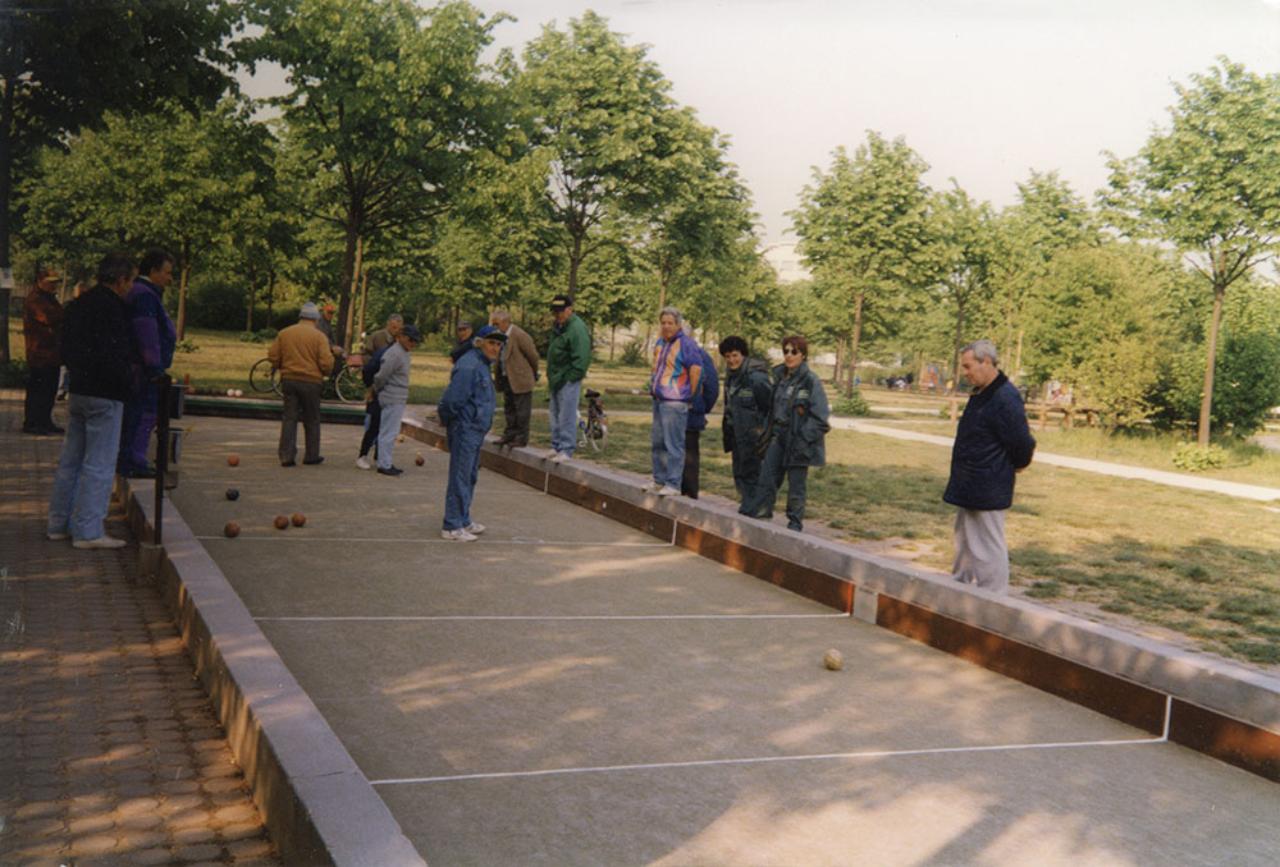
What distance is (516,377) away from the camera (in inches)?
581

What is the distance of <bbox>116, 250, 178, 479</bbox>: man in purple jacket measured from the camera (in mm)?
9117

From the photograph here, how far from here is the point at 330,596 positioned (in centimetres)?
733

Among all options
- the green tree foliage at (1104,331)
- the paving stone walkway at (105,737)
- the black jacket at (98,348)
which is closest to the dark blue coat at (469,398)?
the black jacket at (98,348)

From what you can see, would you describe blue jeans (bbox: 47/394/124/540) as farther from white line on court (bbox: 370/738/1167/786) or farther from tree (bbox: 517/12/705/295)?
tree (bbox: 517/12/705/295)

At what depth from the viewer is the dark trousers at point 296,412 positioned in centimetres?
1337

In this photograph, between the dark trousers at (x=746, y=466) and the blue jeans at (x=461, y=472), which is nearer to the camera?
the blue jeans at (x=461, y=472)

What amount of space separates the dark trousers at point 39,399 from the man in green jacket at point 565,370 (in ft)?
20.4

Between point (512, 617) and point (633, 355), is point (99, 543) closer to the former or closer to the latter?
point (512, 617)

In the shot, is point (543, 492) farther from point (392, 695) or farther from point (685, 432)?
point (392, 695)

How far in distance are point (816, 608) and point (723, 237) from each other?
27.1 meters

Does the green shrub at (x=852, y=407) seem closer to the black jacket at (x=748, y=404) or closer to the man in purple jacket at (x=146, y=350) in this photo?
the black jacket at (x=748, y=404)

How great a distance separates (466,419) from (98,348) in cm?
277

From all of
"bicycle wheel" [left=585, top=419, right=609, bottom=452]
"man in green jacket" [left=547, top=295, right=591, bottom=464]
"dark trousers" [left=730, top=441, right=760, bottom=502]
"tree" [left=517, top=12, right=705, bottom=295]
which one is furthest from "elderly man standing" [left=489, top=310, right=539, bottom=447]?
"tree" [left=517, top=12, right=705, bottom=295]

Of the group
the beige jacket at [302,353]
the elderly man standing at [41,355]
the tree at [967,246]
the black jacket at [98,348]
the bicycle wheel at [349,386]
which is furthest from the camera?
the tree at [967,246]
